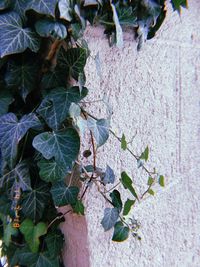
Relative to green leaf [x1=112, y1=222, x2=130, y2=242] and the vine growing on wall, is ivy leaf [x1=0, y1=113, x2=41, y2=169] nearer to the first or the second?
the vine growing on wall

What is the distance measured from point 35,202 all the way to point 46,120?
0.20 metres

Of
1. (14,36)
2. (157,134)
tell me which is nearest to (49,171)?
(14,36)

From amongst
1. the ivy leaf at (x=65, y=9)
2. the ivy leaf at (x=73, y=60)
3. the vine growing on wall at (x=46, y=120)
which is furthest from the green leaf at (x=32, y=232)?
the ivy leaf at (x=65, y=9)

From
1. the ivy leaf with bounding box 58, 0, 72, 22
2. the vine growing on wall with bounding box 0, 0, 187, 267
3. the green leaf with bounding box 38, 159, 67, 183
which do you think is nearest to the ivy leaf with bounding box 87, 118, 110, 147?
the vine growing on wall with bounding box 0, 0, 187, 267

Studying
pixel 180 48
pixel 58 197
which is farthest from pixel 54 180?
pixel 180 48

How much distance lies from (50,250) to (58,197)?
0.57 feet

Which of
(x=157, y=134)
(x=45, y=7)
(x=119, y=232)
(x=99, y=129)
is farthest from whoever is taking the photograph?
(x=157, y=134)

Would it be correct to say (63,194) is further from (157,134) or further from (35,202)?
(157,134)

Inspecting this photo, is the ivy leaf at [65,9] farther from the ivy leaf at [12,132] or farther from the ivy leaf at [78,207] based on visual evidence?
the ivy leaf at [78,207]

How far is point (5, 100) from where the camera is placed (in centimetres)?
86

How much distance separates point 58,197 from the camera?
86cm

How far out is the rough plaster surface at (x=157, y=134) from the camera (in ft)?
3.40

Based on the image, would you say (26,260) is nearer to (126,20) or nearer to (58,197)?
(58,197)

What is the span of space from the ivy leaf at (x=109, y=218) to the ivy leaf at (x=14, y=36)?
44 centimetres
